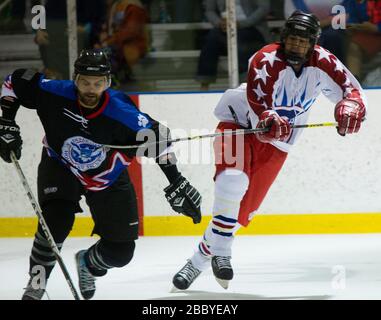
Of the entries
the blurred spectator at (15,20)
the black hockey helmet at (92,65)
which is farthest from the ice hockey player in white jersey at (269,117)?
the blurred spectator at (15,20)

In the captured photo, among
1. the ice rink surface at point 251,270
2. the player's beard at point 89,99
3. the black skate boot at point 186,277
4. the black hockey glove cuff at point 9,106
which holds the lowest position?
the ice rink surface at point 251,270

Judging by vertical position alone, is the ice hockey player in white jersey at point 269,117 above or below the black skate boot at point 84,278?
above

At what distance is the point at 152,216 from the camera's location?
633cm

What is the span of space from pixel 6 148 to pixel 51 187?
0.84ft

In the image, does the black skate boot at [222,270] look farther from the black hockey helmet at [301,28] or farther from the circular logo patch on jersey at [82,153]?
the black hockey helmet at [301,28]

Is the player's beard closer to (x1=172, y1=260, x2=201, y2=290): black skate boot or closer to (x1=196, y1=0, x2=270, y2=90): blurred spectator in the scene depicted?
(x1=172, y1=260, x2=201, y2=290): black skate boot

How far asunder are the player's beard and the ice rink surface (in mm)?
949

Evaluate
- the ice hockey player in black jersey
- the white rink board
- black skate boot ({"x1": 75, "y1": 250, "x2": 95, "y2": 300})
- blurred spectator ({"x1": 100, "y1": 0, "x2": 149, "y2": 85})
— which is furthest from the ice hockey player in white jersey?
blurred spectator ({"x1": 100, "y1": 0, "x2": 149, "y2": 85})

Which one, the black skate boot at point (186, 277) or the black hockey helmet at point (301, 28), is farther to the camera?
the black skate boot at point (186, 277)

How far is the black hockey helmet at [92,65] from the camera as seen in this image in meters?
4.03

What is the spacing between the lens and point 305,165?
20.6ft

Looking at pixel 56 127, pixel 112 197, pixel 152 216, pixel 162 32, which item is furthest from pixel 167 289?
pixel 162 32

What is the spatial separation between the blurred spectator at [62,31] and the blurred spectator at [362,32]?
1577 mm

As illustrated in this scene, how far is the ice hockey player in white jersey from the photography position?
4473mm
